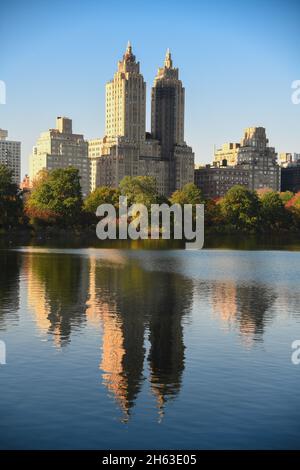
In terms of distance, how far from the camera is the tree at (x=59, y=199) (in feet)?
533

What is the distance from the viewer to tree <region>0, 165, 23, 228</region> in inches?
5733

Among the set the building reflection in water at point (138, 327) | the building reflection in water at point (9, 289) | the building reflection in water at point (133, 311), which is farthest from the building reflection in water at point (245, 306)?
the building reflection in water at point (9, 289)

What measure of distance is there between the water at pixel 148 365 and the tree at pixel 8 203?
87798mm

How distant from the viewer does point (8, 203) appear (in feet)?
478

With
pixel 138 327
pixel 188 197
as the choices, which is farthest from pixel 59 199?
pixel 138 327

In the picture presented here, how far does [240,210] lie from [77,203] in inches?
2080

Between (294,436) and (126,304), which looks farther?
(126,304)

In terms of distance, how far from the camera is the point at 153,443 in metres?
21.3

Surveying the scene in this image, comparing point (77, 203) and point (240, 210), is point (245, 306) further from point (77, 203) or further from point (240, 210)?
point (240, 210)

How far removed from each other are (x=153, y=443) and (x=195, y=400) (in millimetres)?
4237

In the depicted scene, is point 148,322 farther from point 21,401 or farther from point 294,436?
point 294,436

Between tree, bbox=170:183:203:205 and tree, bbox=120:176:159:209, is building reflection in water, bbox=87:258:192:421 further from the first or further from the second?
tree, bbox=170:183:203:205

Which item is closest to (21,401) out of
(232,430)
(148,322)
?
(232,430)
